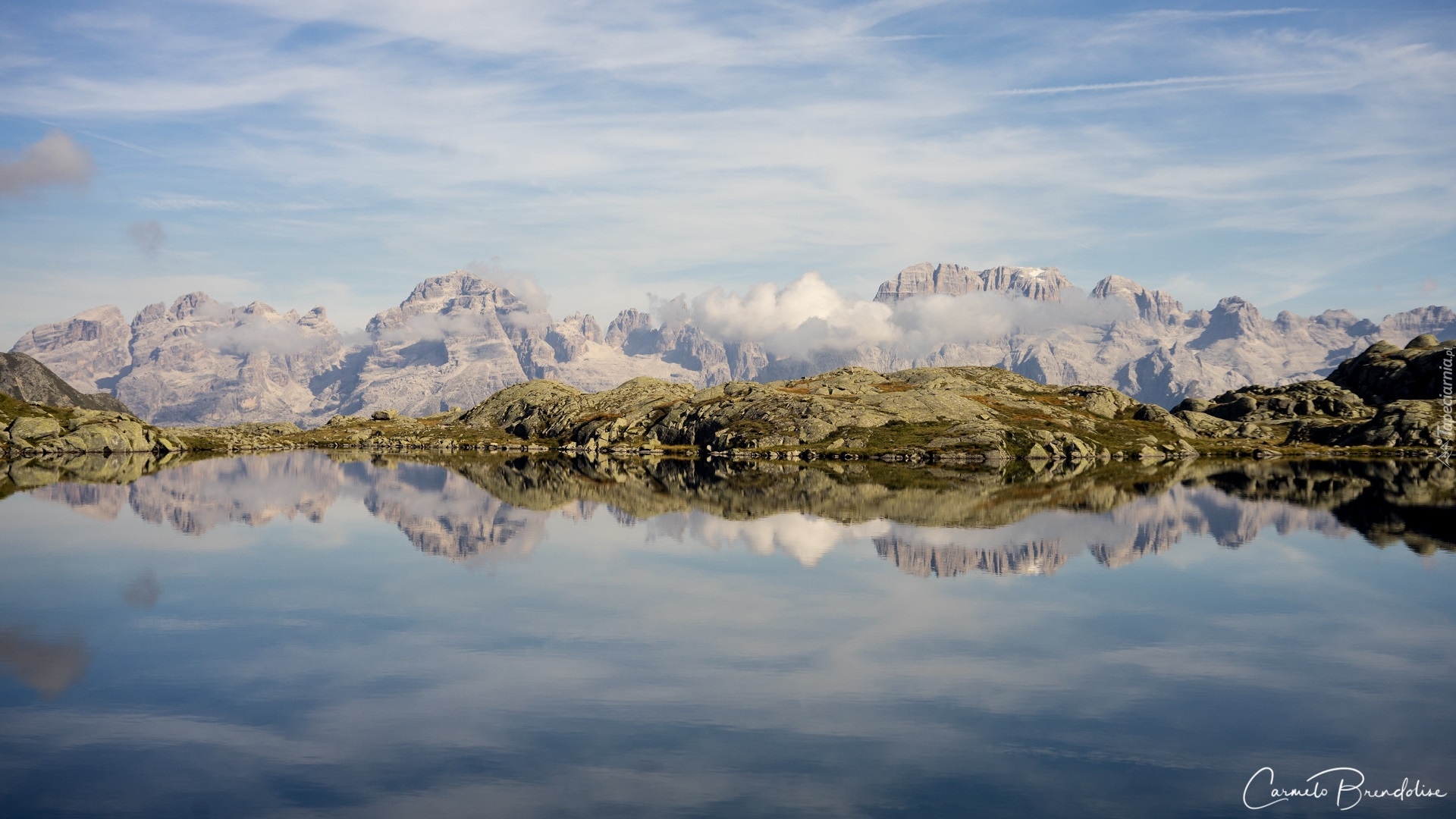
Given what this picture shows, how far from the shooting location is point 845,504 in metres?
113

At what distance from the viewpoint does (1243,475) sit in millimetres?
172000

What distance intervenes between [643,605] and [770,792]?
1137 inches

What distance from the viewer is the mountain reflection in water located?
83.3 m

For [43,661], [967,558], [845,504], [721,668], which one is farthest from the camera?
[845,504]

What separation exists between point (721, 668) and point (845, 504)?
7112 centimetres

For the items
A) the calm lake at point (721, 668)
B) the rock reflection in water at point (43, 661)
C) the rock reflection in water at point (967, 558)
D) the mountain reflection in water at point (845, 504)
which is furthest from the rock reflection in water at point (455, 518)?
the rock reflection in water at point (43, 661)

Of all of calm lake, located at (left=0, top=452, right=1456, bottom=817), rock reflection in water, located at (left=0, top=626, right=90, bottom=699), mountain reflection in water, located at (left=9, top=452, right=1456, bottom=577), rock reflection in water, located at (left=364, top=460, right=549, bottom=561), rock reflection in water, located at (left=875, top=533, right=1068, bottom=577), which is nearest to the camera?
calm lake, located at (left=0, top=452, right=1456, bottom=817)

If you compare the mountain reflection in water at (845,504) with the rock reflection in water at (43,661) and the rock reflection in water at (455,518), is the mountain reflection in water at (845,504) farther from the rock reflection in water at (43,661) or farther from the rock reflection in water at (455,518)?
the rock reflection in water at (43,661)

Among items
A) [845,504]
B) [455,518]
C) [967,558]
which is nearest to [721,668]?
[967,558]

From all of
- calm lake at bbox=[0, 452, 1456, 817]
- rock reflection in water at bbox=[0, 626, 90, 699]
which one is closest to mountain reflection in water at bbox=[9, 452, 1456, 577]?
calm lake at bbox=[0, 452, 1456, 817]

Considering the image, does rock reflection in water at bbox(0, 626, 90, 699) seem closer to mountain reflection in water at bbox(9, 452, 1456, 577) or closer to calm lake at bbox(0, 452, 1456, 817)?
calm lake at bbox(0, 452, 1456, 817)

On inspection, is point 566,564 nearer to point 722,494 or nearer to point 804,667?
point 804,667

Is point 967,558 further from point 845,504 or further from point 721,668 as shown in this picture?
point 845,504

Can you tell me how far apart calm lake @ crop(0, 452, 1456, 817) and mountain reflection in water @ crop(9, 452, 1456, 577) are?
3.66 ft
